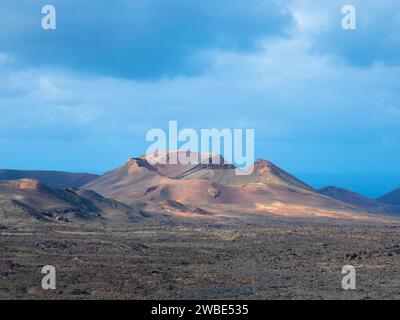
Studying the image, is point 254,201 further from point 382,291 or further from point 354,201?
point 382,291

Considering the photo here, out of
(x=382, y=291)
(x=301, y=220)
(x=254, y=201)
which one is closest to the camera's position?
(x=382, y=291)

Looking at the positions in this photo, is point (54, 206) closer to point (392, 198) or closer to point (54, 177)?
point (54, 177)

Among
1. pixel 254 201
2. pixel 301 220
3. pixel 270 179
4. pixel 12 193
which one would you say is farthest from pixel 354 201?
pixel 12 193

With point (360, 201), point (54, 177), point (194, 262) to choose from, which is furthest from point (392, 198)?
point (194, 262)

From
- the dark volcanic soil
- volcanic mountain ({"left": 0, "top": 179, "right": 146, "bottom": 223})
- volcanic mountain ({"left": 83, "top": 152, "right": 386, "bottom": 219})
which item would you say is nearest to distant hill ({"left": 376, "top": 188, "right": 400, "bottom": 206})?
volcanic mountain ({"left": 83, "top": 152, "right": 386, "bottom": 219})

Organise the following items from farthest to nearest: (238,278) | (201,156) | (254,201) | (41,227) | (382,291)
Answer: (201,156) → (254,201) → (41,227) → (238,278) → (382,291)
